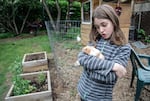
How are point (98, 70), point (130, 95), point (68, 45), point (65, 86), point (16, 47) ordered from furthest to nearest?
point (16, 47), point (68, 45), point (65, 86), point (130, 95), point (98, 70)

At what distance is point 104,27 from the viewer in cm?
132

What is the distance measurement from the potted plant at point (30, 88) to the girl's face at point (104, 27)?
5.66 feet

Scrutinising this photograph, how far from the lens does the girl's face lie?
1.31 m

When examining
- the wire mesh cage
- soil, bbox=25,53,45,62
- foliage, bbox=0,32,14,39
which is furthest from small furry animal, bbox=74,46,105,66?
foliage, bbox=0,32,14,39

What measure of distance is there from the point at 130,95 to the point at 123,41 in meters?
1.94

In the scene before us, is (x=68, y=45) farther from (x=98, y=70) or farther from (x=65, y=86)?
(x=98, y=70)

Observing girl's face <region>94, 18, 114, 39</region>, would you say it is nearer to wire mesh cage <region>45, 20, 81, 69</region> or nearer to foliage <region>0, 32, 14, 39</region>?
wire mesh cage <region>45, 20, 81, 69</region>

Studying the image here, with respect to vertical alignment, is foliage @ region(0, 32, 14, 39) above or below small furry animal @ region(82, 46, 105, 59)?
below

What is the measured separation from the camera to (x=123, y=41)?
1.34 meters

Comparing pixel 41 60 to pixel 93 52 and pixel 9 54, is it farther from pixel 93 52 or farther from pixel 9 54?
pixel 93 52

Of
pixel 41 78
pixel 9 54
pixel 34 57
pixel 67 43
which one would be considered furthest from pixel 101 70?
pixel 9 54

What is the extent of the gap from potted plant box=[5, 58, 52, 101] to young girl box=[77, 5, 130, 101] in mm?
1528

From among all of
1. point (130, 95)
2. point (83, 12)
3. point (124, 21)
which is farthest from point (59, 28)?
point (130, 95)

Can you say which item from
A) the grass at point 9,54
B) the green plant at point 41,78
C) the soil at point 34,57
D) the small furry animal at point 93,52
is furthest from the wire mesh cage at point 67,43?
the small furry animal at point 93,52
